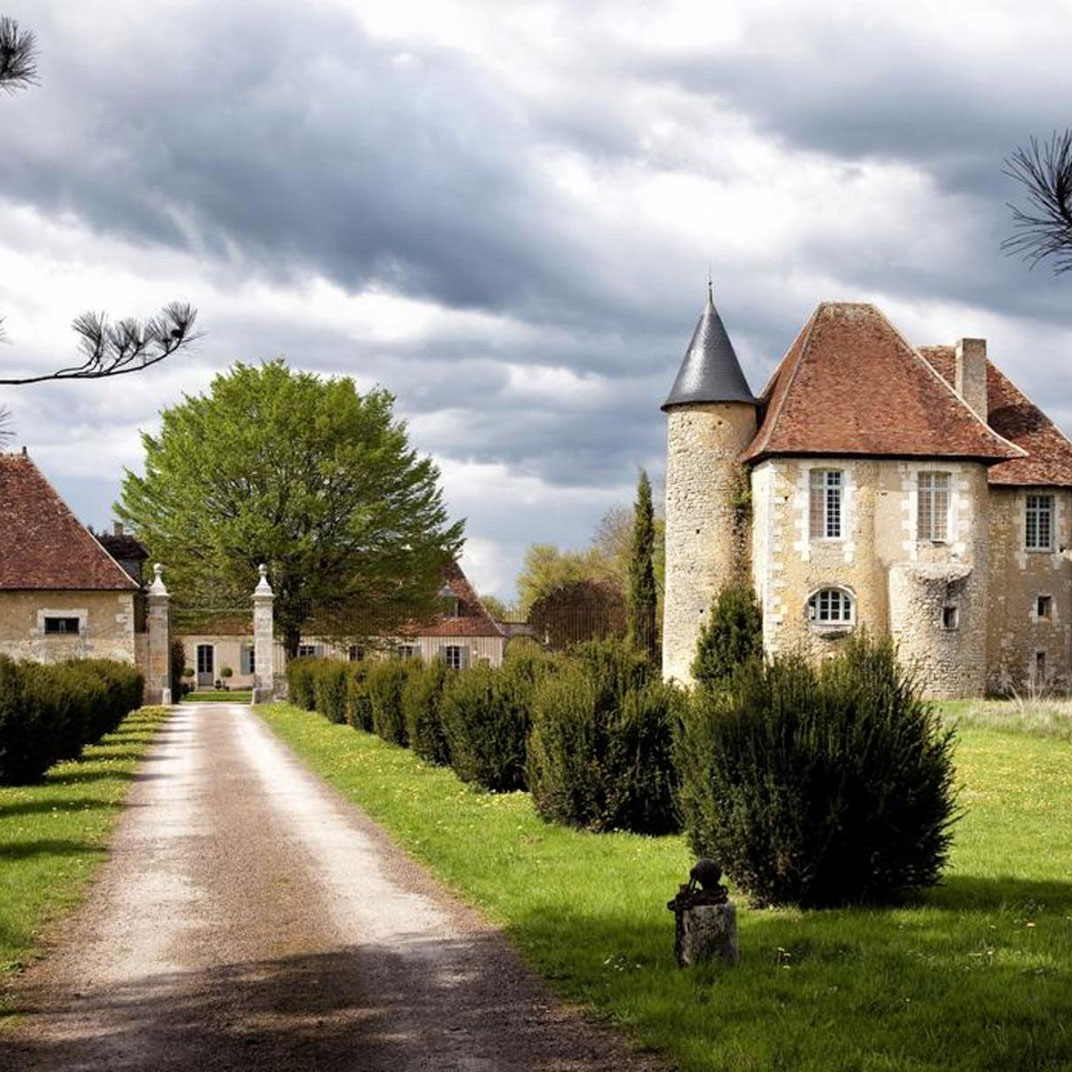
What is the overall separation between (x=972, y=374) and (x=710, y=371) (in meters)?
7.40

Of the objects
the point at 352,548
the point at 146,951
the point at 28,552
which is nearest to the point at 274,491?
the point at 352,548

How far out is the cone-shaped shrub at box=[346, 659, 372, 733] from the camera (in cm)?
2714

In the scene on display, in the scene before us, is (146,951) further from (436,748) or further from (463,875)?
(436,748)

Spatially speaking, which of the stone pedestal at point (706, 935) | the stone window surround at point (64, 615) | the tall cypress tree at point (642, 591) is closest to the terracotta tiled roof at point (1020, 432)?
the tall cypress tree at point (642, 591)

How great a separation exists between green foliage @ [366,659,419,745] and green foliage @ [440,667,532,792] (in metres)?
5.97

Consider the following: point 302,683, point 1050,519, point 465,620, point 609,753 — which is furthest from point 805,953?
point 465,620

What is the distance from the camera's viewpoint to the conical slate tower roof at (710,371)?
37.6m

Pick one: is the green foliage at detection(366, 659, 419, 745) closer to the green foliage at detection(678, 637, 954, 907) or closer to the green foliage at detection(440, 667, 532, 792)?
the green foliage at detection(440, 667, 532, 792)

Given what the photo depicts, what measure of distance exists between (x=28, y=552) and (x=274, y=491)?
9.91 meters

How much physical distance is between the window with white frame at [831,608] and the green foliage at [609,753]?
22944 mm

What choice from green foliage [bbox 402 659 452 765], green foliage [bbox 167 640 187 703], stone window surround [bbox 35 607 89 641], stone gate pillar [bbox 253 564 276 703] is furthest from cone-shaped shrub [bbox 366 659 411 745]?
green foliage [bbox 167 640 187 703]

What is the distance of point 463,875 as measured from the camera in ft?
35.0

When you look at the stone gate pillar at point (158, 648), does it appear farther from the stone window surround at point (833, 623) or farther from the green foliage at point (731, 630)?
the stone window surround at point (833, 623)

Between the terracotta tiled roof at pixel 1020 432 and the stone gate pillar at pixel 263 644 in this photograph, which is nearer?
the terracotta tiled roof at pixel 1020 432
